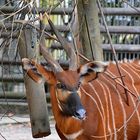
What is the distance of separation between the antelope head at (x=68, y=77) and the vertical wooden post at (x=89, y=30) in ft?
2.31

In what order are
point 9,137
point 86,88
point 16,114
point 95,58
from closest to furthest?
point 86,88
point 95,58
point 9,137
point 16,114

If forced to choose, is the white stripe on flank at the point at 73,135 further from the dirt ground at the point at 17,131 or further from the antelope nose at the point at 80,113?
the dirt ground at the point at 17,131

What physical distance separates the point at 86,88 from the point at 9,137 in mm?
3166

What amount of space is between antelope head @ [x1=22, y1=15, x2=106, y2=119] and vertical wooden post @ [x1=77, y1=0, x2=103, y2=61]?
70cm

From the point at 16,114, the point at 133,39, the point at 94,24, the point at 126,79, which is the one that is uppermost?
the point at 94,24

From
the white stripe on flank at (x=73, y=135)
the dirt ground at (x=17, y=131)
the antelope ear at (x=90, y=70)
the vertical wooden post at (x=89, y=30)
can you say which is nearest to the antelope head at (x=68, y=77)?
the antelope ear at (x=90, y=70)

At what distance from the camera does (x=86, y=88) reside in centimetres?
503

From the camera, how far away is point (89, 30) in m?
5.57

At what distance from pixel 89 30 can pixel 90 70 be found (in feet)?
2.69

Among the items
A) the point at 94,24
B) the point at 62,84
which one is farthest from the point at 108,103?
the point at 94,24

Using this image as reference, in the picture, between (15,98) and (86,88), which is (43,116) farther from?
(15,98)

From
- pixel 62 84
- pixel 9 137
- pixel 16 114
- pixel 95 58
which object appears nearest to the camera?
pixel 62 84

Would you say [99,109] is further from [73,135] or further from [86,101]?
[73,135]

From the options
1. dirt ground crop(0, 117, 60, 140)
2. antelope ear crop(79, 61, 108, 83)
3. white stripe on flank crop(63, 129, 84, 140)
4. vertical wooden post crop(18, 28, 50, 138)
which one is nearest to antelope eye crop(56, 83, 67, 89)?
antelope ear crop(79, 61, 108, 83)
